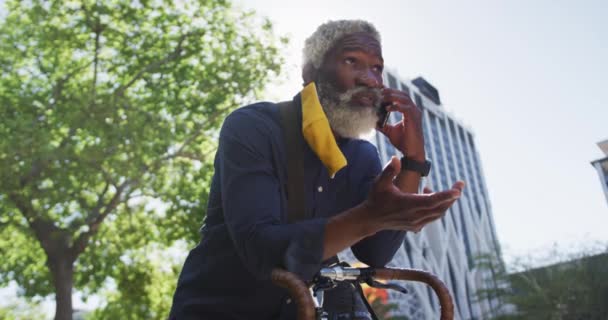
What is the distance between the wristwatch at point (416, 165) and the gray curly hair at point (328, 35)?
52 centimetres

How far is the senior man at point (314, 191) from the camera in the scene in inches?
60.4

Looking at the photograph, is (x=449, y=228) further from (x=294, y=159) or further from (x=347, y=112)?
(x=294, y=159)

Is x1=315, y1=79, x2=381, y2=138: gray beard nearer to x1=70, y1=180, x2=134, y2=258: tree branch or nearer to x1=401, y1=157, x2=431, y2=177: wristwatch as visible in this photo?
x1=401, y1=157, x2=431, y2=177: wristwatch

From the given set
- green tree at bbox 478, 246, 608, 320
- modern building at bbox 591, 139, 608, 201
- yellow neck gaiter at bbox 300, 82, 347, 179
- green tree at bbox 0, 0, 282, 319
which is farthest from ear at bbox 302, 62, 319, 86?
modern building at bbox 591, 139, 608, 201

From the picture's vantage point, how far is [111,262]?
16.1 m

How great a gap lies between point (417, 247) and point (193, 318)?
6537 cm

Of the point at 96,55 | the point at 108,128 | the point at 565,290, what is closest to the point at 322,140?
the point at 108,128

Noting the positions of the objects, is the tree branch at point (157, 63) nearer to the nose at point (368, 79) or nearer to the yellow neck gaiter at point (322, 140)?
the nose at point (368, 79)

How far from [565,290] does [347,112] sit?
3084 cm

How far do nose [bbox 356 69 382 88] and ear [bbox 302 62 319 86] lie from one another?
19 centimetres

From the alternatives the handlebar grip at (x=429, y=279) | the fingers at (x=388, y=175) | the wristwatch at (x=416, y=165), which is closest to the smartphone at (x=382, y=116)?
the wristwatch at (x=416, y=165)

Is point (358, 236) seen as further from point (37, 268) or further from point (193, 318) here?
point (37, 268)

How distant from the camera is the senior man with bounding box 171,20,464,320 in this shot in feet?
5.04

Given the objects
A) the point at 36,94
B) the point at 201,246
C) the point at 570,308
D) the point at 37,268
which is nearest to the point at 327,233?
the point at 201,246
